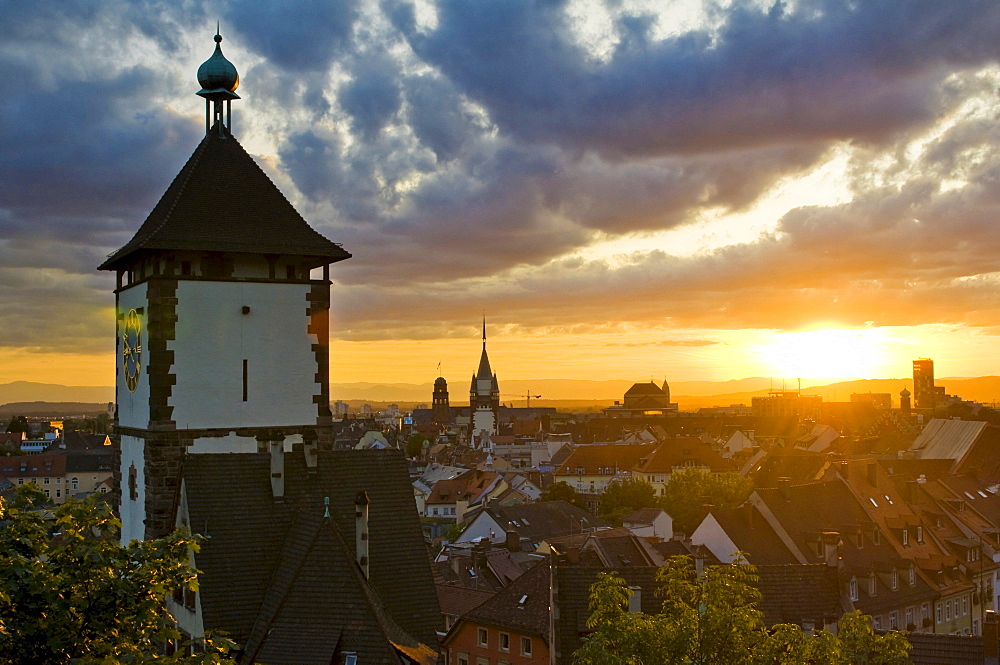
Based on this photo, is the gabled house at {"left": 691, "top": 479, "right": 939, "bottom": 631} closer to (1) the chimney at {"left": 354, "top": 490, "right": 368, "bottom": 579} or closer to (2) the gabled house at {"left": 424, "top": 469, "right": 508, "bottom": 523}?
(1) the chimney at {"left": 354, "top": 490, "right": 368, "bottom": 579}

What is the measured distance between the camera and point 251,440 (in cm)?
2452

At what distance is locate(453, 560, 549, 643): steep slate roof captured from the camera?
41.3 m

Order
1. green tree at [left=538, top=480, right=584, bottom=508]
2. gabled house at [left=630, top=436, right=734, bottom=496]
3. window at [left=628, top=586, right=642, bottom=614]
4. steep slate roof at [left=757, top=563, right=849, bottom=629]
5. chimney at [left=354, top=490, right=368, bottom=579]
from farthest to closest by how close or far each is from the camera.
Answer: gabled house at [left=630, top=436, right=734, bottom=496] < green tree at [left=538, top=480, right=584, bottom=508] < steep slate roof at [left=757, top=563, right=849, bottom=629] < window at [left=628, top=586, right=642, bottom=614] < chimney at [left=354, top=490, right=368, bottom=579]

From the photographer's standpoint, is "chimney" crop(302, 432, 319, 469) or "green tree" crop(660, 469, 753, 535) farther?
"green tree" crop(660, 469, 753, 535)

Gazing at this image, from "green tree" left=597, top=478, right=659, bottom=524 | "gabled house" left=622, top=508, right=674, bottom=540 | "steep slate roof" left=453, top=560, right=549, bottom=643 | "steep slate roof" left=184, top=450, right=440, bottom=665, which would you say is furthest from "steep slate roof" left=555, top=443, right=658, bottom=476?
"steep slate roof" left=184, top=450, right=440, bottom=665

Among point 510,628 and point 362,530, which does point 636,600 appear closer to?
point 510,628

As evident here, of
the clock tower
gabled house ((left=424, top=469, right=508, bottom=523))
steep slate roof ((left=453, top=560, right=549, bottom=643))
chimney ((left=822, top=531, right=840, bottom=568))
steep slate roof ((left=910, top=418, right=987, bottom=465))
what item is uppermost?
the clock tower

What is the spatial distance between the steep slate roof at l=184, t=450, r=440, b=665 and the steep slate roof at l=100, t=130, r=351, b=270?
504cm

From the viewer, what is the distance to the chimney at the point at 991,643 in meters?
29.2

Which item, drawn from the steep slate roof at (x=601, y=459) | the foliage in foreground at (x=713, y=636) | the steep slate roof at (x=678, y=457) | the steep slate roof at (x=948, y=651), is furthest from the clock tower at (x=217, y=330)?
the steep slate roof at (x=601, y=459)

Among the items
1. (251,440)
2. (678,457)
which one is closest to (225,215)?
(251,440)

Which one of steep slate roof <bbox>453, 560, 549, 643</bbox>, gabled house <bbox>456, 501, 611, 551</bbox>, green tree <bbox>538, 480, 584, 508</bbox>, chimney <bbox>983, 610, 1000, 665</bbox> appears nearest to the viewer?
chimney <bbox>983, 610, 1000, 665</bbox>

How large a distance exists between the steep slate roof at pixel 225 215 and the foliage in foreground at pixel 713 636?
38.8ft

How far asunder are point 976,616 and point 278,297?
46.5 metres
